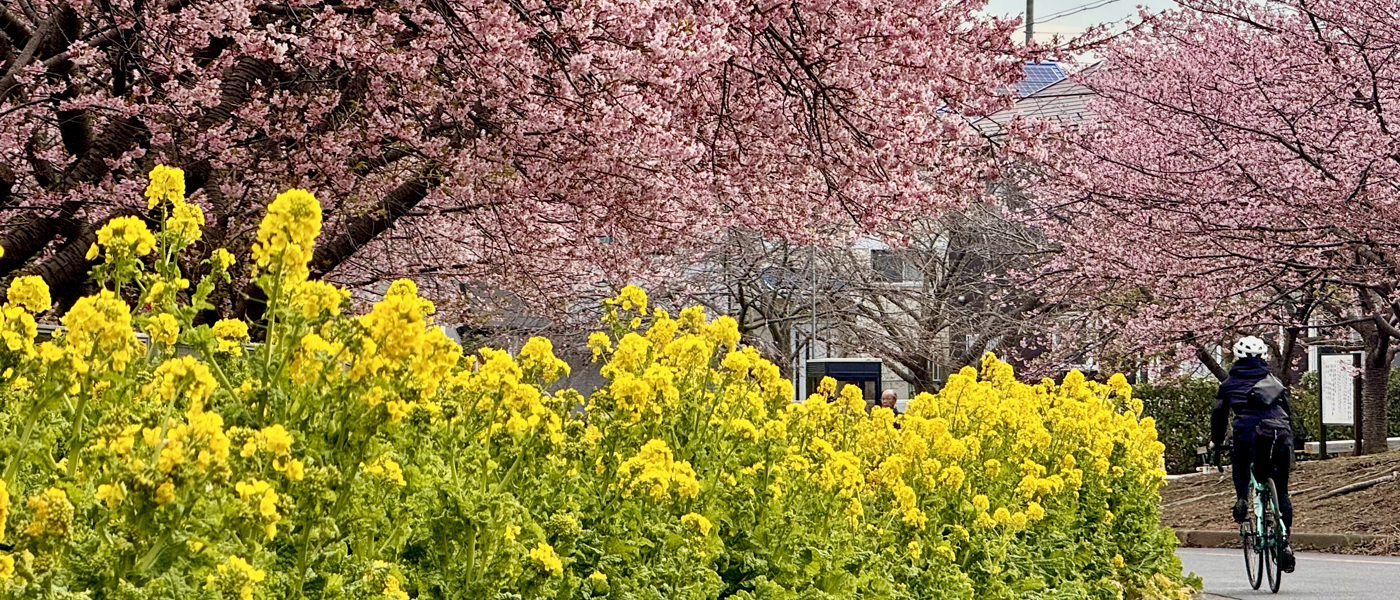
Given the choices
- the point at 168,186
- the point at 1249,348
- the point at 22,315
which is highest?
the point at 1249,348

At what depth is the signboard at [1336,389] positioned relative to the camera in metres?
23.8

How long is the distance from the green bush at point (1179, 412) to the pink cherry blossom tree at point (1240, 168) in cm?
639

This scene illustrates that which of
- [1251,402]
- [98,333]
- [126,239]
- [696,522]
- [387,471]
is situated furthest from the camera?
[1251,402]

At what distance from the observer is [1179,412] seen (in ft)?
96.8

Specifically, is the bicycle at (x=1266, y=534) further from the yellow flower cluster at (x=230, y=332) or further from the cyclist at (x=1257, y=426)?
the yellow flower cluster at (x=230, y=332)

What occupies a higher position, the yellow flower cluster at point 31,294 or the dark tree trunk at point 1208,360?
the dark tree trunk at point 1208,360

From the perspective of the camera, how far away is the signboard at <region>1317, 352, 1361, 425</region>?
2377cm

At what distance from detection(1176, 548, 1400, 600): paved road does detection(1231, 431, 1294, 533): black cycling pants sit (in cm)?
57

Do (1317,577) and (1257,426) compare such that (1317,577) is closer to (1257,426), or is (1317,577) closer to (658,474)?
(1257,426)

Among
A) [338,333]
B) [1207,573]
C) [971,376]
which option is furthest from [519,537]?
[1207,573]

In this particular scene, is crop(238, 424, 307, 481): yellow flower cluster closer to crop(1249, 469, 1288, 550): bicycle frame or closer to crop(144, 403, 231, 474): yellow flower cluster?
crop(144, 403, 231, 474): yellow flower cluster

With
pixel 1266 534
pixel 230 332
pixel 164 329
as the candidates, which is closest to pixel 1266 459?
pixel 1266 534

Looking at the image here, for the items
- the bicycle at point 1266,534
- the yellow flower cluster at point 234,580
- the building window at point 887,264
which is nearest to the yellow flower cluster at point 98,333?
the yellow flower cluster at point 234,580

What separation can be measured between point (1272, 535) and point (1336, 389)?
13403 millimetres
